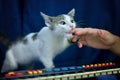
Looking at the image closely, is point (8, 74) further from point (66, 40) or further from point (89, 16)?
point (89, 16)

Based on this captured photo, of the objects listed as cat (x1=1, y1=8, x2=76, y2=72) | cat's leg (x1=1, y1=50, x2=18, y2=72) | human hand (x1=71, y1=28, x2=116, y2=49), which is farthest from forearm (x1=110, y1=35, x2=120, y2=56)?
cat's leg (x1=1, y1=50, x2=18, y2=72)

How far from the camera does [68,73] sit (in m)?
0.91

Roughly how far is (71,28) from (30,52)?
0.20 meters

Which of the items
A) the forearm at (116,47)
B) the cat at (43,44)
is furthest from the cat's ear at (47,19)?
the forearm at (116,47)

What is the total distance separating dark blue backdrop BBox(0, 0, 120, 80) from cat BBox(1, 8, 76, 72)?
2cm

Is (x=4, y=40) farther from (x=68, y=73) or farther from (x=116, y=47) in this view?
(x=116, y=47)

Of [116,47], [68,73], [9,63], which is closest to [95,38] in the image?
[116,47]

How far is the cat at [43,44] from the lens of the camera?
0.91m

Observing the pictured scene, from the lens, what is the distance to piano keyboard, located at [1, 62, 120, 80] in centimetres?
87

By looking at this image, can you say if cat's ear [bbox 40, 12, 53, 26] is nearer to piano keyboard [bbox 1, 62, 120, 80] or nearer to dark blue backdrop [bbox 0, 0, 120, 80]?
dark blue backdrop [bbox 0, 0, 120, 80]

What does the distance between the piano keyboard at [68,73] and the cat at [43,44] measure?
1.8 inches

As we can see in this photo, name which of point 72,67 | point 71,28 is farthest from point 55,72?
point 71,28

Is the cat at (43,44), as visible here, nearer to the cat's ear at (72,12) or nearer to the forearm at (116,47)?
the cat's ear at (72,12)

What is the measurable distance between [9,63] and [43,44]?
157mm
